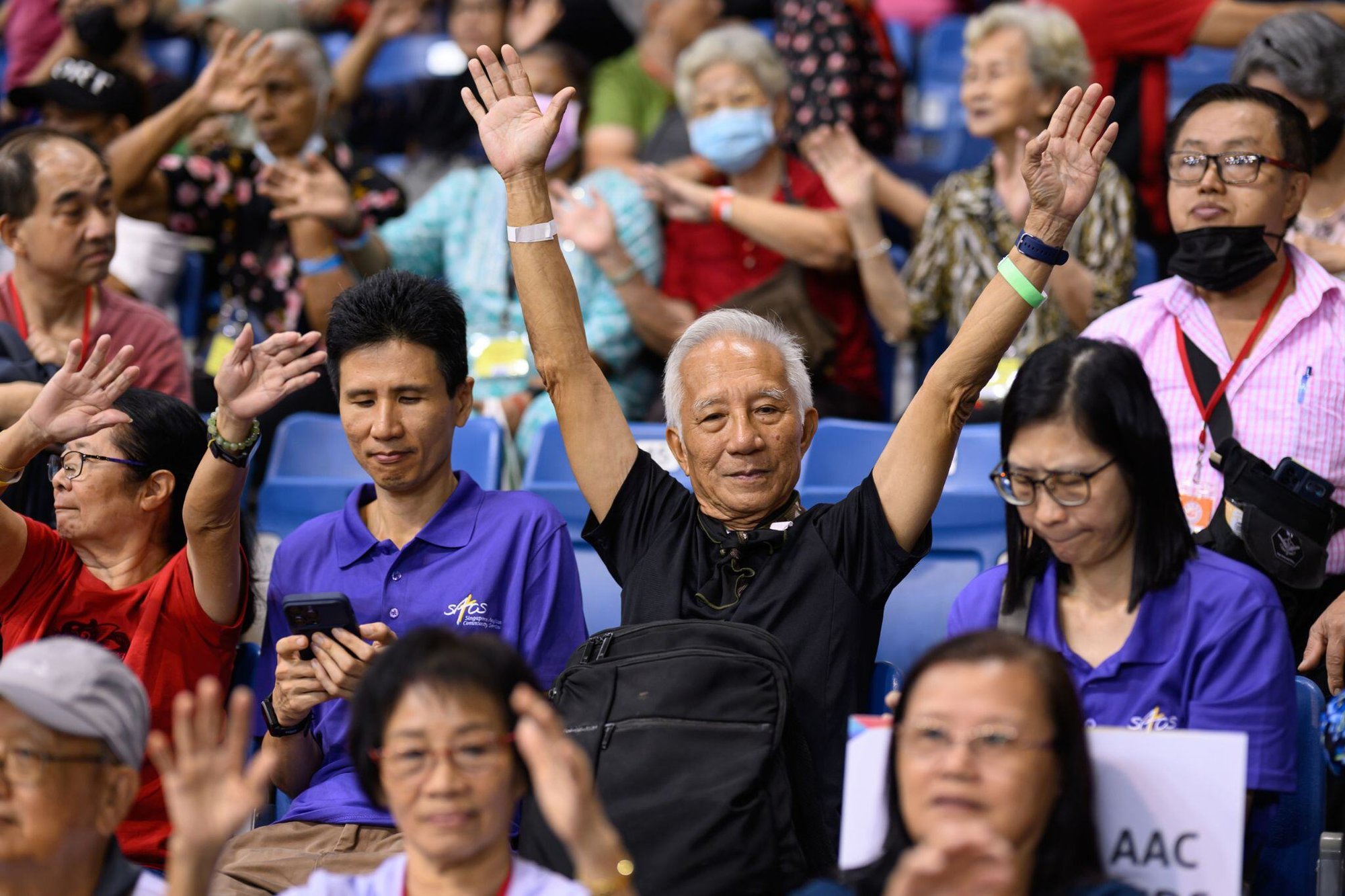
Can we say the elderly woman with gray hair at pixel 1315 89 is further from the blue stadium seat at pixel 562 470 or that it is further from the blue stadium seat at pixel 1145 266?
the blue stadium seat at pixel 562 470

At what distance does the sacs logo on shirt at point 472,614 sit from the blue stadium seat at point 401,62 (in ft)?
14.5

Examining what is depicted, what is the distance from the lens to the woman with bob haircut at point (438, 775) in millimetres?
2029

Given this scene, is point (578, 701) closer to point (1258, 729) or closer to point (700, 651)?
point (700, 651)

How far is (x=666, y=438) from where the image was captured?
3316 millimetres

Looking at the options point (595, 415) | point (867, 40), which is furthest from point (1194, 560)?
point (867, 40)

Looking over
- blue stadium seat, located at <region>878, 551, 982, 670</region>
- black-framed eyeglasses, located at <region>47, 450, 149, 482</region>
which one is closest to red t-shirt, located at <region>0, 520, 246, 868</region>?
black-framed eyeglasses, located at <region>47, 450, 149, 482</region>

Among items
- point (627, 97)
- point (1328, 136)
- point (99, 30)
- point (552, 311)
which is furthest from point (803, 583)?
point (99, 30)

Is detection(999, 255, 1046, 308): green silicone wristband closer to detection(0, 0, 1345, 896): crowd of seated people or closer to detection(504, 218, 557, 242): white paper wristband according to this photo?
detection(0, 0, 1345, 896): crowd of seated people

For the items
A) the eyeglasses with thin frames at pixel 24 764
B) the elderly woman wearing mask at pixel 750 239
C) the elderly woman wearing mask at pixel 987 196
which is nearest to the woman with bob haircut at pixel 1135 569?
the eyeglasses with thin frames at pixel 24 764

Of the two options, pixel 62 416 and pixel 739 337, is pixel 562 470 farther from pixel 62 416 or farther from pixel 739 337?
pixel 62 416

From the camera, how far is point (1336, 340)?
3404 millimetres

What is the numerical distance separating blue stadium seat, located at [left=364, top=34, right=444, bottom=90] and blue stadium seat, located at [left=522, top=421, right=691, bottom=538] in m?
3.12

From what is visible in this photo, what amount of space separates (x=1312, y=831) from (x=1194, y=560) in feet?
1.71

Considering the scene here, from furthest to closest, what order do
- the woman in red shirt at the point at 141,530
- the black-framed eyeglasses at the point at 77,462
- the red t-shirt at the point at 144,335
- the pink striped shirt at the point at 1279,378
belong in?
1. the red t-shirt at the point at 144,335
2. the pink striped shirt at the point at 1279,378
3. the black-framed eyeglasses at the point at 77,462
4. the woman in red shirt at the point at 141,530
